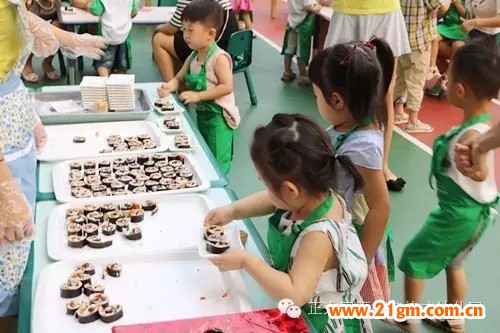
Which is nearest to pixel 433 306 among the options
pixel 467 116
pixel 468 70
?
pixel 467 116

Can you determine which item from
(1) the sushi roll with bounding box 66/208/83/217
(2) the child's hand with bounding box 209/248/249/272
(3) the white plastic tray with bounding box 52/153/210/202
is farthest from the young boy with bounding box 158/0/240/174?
(2) the child's hand with bounding box 209/248/249/272

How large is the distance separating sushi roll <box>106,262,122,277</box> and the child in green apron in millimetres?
1174

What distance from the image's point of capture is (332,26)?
11.3ft

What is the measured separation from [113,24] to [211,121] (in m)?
1.95

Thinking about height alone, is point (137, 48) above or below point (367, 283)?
below

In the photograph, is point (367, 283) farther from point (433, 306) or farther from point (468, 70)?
point (468, 70)

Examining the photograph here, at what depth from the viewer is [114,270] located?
1.50 metres

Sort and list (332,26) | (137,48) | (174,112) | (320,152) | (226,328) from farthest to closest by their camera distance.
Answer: (137,48), (332,26), (174,112), (320,152), (226,328)

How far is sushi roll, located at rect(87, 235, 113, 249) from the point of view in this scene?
62.9 inches

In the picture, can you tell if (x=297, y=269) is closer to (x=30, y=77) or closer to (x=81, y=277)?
(x=81, y=277)

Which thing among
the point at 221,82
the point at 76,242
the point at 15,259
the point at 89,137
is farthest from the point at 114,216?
the point at 221,82

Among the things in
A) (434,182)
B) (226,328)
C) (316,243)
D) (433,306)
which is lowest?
(433,306)

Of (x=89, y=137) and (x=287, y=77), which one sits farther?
(x=287, y=77)

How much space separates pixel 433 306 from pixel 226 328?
1.30 meters
